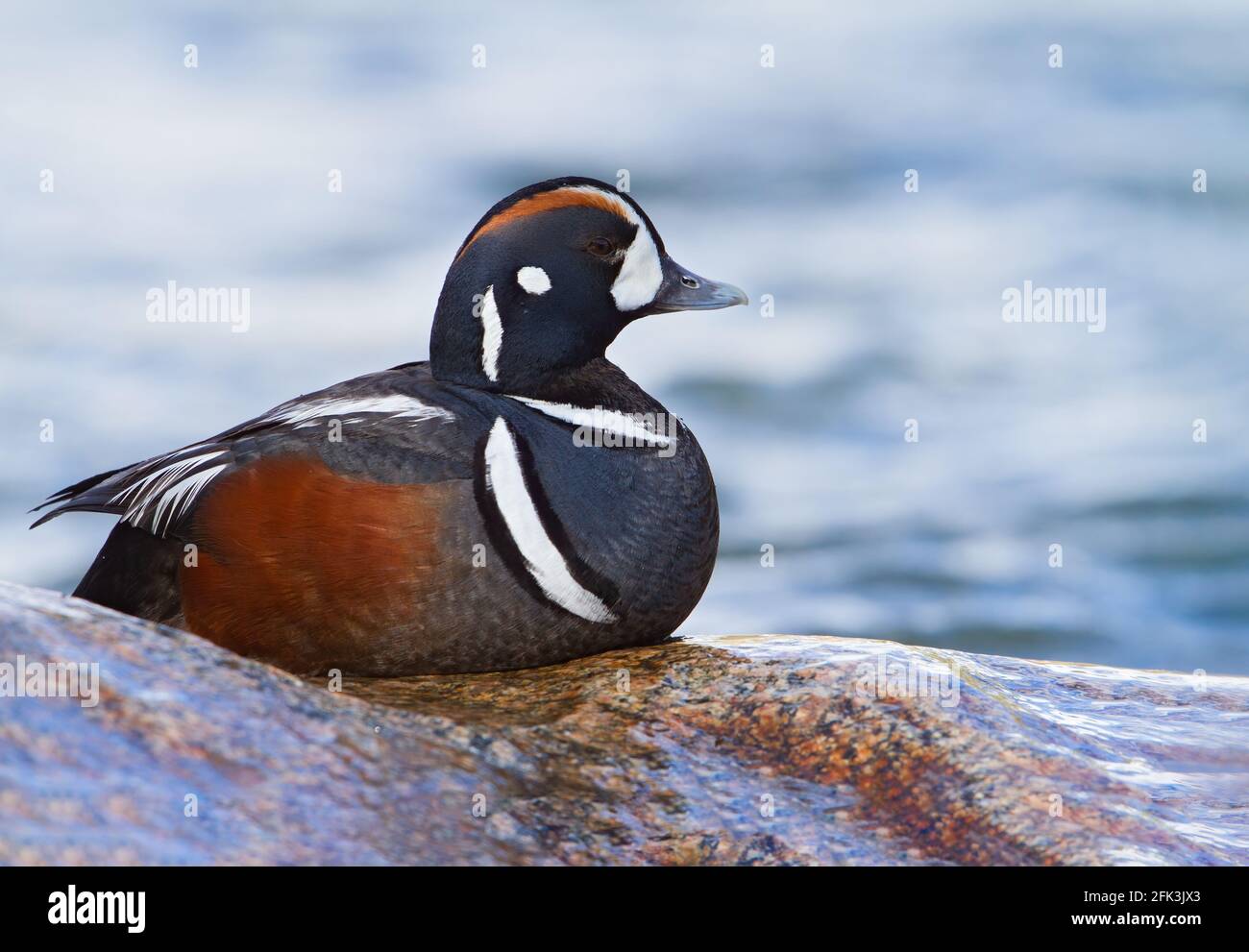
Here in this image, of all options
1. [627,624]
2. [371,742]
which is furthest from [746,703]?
[371,742]

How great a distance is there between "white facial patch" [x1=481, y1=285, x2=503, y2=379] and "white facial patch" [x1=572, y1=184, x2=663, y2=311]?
1.53ft

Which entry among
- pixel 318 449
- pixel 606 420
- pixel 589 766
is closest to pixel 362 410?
pixel 318 449

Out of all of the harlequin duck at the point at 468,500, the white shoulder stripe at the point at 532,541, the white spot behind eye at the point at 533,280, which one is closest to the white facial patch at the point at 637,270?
the harlequin duck at the point at 468,500

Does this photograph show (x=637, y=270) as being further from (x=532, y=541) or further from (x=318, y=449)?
(x=318, y=449)

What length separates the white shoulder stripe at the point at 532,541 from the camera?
4832 mm

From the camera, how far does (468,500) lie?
15.8 feet

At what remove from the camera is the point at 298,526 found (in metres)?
4.84

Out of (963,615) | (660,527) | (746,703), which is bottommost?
(963,615)

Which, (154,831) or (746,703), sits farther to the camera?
(746,703)

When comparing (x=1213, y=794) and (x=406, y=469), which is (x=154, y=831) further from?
(x=1213, y=794)

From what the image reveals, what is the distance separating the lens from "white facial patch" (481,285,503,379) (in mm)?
5348

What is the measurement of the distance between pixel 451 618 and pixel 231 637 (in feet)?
2.41

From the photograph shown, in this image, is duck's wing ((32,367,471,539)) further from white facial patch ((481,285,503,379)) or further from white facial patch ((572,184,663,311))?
white facial patch ((572,184,663,311))
